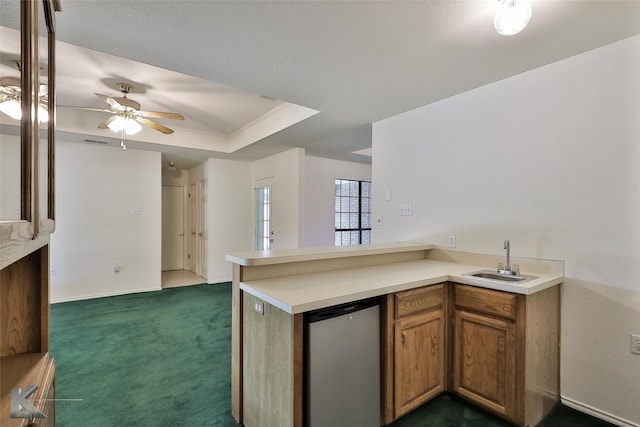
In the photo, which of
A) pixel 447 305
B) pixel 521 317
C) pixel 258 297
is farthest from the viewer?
pixel 447 305

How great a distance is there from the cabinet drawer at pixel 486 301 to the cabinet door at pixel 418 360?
0.18 meters

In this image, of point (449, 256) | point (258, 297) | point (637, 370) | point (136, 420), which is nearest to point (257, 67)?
point (258, 297)

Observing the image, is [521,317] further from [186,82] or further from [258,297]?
[186,82]

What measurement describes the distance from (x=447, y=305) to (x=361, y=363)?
868 millimetres

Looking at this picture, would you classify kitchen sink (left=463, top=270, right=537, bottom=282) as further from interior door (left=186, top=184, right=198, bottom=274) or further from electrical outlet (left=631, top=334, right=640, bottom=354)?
interior door (left=186, top=184, right=198, bottom=274)

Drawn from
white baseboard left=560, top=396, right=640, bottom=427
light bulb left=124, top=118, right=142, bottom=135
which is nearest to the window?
light bulb left=124, top=118, right=142, bottom=135

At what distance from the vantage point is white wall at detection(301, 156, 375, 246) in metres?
5.44

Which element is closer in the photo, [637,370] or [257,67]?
[637,370]

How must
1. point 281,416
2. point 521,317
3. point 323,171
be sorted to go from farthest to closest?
point 323,171, point 521,317, point 281,416

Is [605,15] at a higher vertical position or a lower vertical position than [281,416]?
higher

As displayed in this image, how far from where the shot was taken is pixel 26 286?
1126mm

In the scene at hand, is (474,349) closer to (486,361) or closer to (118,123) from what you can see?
(486,361)

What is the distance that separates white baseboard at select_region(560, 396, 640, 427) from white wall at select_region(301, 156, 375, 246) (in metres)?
3.82

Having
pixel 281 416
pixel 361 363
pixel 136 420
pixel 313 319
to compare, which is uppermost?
pixel 313 319
